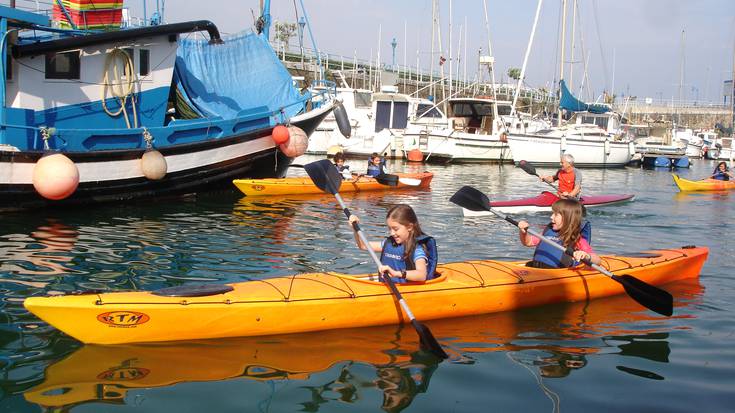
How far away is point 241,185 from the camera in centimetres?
1582

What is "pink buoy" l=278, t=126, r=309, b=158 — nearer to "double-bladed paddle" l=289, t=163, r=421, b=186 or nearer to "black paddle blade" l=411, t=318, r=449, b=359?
"double-bladed paddle" l=289, t=163, r=421, b=186

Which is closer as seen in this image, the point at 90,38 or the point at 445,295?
the point at 445,295

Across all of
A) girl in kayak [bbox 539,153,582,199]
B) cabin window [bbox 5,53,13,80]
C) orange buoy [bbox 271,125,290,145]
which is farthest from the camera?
orange buoy [bbox 271,125,290,145]

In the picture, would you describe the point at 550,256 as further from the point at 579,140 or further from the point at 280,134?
the point at 579,140

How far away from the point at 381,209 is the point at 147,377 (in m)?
10.2

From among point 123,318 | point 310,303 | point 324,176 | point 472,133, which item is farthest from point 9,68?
point 472,133

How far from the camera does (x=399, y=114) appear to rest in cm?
3369

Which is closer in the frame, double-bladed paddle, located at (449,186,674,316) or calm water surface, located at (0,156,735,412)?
calm water surface, located at (0,156,735,412)

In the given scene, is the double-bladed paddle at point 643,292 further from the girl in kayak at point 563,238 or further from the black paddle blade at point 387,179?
the black paddle blade at point 387,179

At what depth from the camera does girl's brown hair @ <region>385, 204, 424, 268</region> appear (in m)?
6.58

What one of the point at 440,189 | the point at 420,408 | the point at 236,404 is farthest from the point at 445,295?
the point at 440,189

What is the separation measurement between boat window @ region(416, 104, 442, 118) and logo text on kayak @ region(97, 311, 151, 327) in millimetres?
28191

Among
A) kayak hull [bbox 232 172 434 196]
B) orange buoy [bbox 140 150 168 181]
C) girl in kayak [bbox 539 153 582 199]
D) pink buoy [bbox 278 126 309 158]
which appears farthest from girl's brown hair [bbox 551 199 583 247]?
pink buoy [bbox 278 126 309 158]

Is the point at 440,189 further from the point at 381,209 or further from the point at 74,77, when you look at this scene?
the point at 74,77
